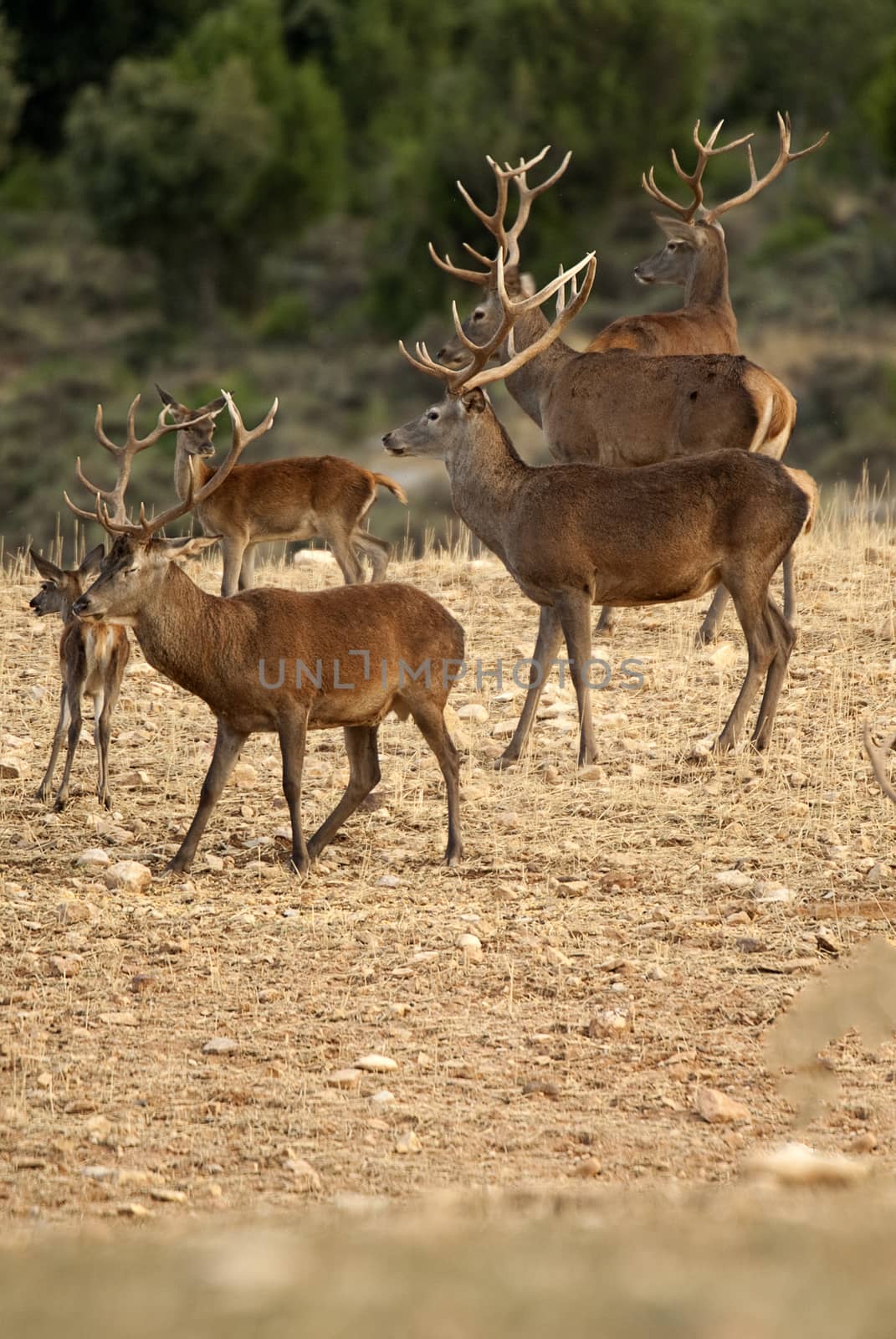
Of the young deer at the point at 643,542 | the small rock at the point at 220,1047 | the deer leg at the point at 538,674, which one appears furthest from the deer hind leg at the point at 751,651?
the small rock at the point at 220,1047

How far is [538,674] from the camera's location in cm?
992

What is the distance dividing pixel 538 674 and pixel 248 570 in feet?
11.8

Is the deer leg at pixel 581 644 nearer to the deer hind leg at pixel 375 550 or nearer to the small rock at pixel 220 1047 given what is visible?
the deer hind leg at pixel 375 550

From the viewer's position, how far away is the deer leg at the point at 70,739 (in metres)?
8.95

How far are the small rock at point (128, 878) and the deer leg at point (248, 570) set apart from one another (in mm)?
4961

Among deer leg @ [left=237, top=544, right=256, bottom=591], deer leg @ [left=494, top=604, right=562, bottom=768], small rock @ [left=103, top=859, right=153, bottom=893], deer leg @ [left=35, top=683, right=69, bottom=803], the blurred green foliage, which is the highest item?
the blurred green foliage

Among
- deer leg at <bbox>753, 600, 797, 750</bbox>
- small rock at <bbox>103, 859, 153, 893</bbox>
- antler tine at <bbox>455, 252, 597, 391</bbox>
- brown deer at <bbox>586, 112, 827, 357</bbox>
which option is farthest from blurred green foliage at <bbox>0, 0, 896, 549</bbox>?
small rock at <bbox>103, 859, 153, 893</bbox>

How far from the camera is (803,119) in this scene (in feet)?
171

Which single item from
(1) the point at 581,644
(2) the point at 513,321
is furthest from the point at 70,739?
(2) the point at 513,321

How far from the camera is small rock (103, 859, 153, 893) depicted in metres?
7.82

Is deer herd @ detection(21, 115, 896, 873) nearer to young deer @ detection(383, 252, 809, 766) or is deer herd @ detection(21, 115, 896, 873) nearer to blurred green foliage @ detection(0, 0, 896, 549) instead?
young deer @ detection(383, 252, 809, 766)

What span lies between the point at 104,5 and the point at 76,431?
19.9 meters

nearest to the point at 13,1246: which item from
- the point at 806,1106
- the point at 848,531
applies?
the point at 806,1106

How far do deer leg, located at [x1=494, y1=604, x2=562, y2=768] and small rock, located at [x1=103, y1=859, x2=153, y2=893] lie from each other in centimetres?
237
